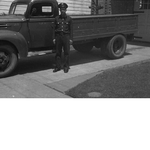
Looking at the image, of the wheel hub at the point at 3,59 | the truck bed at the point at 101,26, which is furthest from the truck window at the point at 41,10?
the wheel hub at the point at 3,59

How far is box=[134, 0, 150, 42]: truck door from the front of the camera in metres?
12.9

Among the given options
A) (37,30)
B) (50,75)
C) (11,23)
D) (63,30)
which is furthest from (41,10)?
(50,75)

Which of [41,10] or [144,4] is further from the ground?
[144,4]

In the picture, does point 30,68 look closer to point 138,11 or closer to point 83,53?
point 83,53

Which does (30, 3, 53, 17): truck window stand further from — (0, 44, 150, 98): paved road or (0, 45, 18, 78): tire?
(0, 44, 150, 98): paved road

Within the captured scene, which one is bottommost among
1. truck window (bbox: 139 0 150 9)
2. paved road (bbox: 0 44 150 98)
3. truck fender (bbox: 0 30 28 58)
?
paved road (bbox: 0 44 150 98)

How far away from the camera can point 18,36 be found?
660 cm

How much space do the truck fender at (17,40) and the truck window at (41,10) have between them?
32.2 inches

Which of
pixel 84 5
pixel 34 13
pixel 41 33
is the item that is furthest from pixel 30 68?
pixel 84 5

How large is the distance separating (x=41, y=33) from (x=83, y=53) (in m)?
3.31

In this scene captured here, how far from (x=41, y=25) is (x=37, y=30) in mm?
190

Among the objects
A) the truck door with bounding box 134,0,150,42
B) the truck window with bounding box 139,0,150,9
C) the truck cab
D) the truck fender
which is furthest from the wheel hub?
the truck window with bounding box 139,0,150,9

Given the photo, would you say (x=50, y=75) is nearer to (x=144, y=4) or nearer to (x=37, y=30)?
(x=37, y=30)

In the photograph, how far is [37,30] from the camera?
23.1ft
